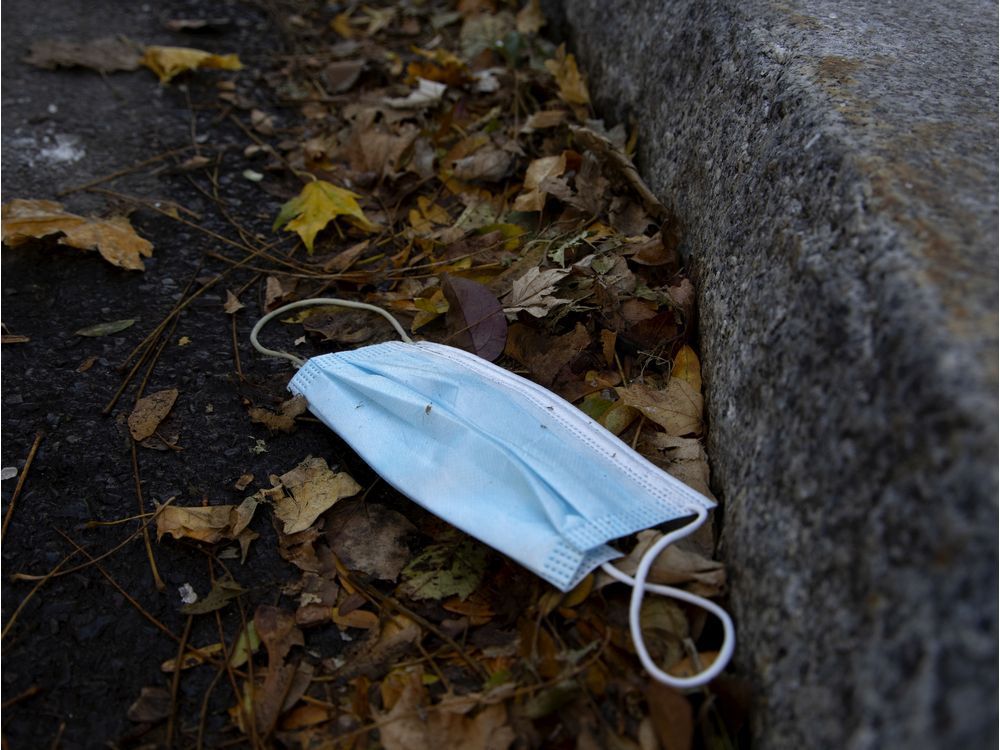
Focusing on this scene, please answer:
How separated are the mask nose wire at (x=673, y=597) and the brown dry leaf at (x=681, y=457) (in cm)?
12

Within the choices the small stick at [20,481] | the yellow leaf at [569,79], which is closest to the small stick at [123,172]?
the small stick at [20,481]

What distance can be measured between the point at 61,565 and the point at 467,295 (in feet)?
3.24

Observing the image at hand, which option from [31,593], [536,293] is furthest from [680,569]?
[31,593]

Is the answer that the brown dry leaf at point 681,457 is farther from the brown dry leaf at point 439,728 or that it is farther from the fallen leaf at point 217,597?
the fallen leaf at point 217,597

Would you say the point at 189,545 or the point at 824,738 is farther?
the point at 189,545

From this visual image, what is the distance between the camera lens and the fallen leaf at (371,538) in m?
1.53

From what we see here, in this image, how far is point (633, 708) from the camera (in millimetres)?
1252

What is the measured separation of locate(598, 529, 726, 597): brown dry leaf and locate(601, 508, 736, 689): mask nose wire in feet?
0.04

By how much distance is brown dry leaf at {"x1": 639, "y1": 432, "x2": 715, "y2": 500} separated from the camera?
1.51m

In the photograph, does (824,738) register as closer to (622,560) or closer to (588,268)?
(622,560)

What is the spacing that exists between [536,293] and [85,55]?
7.08ft

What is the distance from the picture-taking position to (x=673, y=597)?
132 centimetres

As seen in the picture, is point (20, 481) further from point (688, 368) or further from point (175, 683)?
point (688, 368)

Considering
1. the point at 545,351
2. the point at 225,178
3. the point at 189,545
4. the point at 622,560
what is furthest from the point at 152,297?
the point at 622,560
